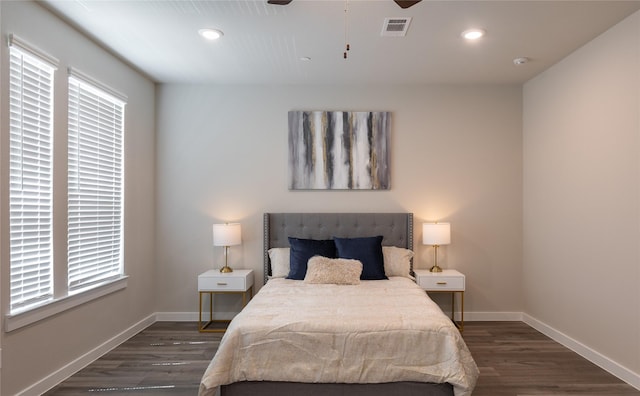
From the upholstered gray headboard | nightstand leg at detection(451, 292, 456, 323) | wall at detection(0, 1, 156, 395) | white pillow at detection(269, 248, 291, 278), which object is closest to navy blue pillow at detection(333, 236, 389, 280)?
the upholstered gray headboard

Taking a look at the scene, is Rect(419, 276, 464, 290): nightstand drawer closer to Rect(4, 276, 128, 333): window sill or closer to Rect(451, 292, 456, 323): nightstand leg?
Rect(451, 292, 456, 323): nightstand leg

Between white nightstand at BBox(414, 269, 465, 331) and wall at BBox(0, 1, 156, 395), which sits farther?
white nightstand at BBox(414, 269, 465, 331)

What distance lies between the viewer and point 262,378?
254cm

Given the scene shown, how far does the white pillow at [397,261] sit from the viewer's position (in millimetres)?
4246

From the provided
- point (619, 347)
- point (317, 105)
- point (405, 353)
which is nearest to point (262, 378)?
point (405, 353)

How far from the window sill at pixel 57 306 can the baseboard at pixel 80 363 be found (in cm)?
45

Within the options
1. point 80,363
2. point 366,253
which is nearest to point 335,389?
point 366,253

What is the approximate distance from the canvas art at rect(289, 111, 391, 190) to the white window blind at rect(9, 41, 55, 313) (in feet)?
7.95

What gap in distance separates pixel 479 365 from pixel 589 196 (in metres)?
1.75

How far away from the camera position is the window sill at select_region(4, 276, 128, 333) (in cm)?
258

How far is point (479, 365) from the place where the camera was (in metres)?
3.36

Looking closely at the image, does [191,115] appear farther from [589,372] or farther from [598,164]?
[589,372]

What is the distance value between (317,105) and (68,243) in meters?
2.88

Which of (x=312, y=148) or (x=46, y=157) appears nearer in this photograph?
(x=46, y=157)
